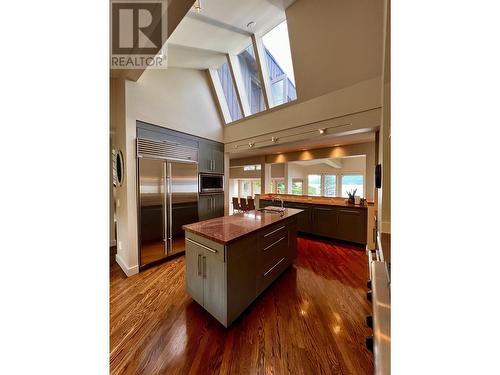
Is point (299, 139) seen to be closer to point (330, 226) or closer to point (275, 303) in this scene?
point (330, 226)

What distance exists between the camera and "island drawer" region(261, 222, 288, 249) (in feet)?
6.78

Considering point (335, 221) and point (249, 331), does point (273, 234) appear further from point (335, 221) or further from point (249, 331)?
point (335, 221)

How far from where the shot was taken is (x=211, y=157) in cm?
416

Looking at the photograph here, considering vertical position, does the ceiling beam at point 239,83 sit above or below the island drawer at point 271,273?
above

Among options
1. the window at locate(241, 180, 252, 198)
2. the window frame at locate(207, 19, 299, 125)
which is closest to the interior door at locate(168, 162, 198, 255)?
the window frame at locate(207, 19, 299, 125)

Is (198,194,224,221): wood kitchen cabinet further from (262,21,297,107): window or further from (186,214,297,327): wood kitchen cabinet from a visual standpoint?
(262,21,297,107): window

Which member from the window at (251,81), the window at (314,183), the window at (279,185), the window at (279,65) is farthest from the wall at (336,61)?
the window at (314,183)

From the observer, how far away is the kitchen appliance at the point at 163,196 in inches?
109

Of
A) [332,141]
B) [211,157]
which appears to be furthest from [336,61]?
[211,157]
